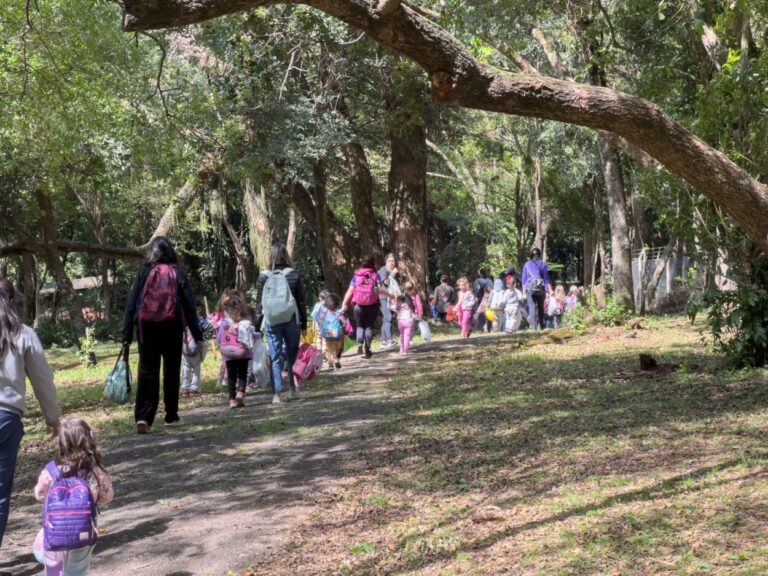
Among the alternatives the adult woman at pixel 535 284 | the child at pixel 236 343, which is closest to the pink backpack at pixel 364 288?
the child at pixel 236 343

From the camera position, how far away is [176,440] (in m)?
9.77

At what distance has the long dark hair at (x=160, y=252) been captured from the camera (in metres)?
9.94

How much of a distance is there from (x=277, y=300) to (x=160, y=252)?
2253 mm

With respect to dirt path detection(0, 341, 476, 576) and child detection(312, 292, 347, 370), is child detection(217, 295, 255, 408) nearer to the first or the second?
dirt path detection(0, 341, 476, 576)

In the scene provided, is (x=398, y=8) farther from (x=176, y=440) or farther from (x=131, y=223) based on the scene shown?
(x=131, y=223)

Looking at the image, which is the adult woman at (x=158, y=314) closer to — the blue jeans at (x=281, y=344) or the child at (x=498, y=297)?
the blue jeans at (x=281, y=344)

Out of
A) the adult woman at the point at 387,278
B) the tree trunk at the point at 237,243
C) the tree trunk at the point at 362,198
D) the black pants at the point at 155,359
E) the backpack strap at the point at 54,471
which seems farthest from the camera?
the tree trunk at the point at 237,243

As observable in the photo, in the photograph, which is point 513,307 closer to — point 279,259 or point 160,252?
point 279,259

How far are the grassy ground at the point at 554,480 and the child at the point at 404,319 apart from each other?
3.88 metres

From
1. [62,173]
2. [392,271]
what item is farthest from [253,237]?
[392,271]

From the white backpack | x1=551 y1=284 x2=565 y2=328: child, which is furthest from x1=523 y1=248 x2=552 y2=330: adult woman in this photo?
the white backpack

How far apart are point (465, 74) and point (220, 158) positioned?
16.1 meters

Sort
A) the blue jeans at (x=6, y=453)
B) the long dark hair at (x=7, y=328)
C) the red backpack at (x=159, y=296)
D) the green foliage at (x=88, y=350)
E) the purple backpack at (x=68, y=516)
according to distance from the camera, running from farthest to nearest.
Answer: the green foliage at (x=88, y=350), the red backpack at (x=159, y=296), the long dark hair at (x=7, y=328), the blue jeans at (x=6, y=453), the purple backpack at (x=68, y=516)

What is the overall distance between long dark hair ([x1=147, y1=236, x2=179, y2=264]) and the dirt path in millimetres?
1729
